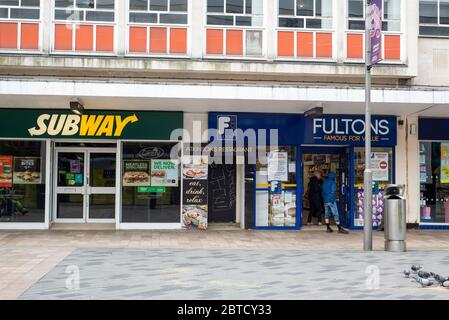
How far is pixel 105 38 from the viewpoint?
49.7 feet

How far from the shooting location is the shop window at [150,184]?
600 inches

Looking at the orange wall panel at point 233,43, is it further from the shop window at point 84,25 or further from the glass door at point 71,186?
the glass door at point 71,186

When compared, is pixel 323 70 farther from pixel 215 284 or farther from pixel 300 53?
pixel 215 284

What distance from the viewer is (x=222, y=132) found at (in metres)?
15.4

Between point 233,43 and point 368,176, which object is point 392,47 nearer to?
point 233,43

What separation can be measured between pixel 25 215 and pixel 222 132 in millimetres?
5704

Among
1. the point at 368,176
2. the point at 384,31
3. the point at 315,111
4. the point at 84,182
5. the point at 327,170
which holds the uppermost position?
the point at 384,31

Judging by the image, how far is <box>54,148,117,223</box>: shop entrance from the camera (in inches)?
611

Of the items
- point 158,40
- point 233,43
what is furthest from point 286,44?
point 158,40

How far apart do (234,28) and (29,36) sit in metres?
5.49

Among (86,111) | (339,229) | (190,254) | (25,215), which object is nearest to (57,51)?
(86,111)

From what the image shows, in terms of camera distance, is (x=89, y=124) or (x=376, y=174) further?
(x=376, y=174)

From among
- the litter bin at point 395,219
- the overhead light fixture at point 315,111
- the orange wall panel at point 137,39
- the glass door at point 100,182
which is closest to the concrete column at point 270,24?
the overhead light fixture at point 315,111

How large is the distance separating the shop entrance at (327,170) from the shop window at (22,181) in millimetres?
7356
